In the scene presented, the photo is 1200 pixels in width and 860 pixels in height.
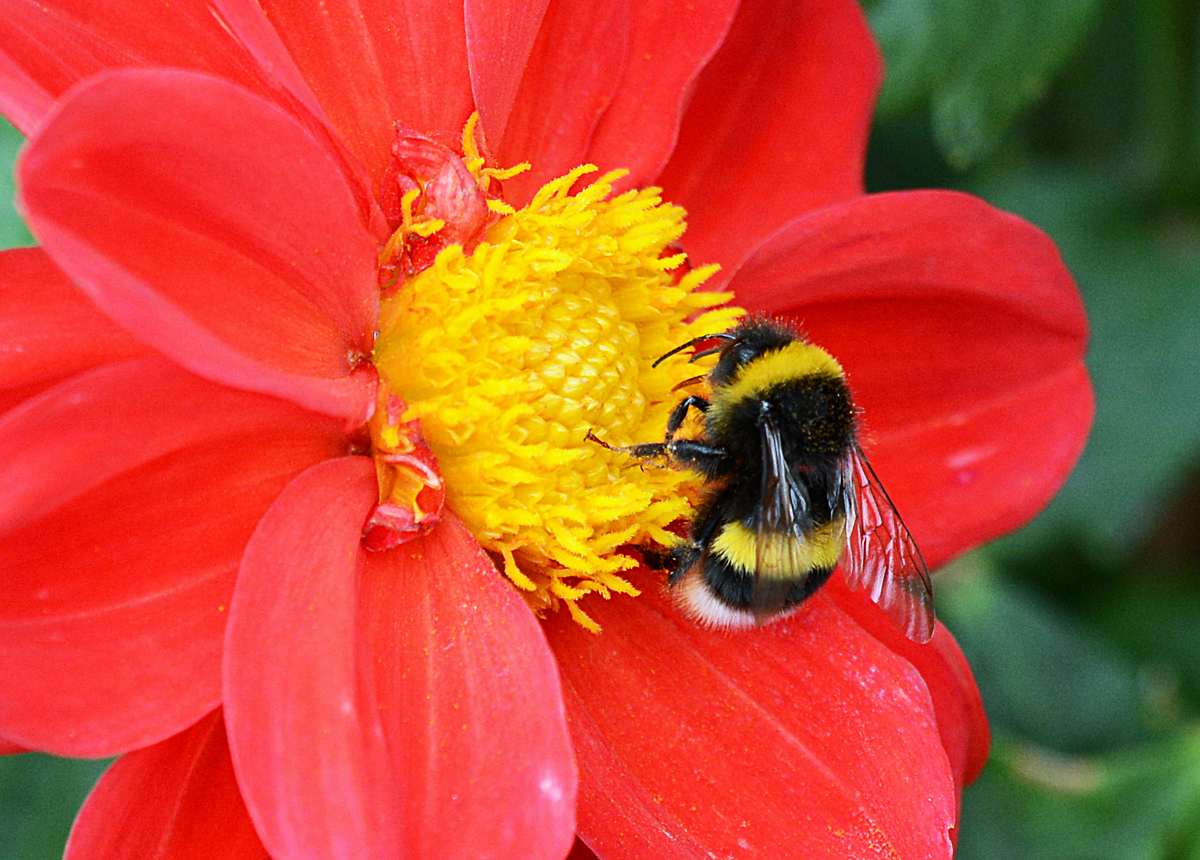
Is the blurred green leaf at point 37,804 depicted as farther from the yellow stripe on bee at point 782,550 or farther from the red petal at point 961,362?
the red petal at point 961,362

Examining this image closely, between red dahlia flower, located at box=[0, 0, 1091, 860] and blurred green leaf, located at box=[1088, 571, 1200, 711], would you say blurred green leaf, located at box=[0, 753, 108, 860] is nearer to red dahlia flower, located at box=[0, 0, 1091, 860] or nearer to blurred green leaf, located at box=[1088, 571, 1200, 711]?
red dahlia flower, located at box=[0, 0, 1091, 860]

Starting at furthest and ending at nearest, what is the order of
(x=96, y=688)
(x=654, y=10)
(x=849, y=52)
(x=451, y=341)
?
(x=849, y=52) < (x=654, y=10) < (x=451, y=341) < (x=96, y=688)

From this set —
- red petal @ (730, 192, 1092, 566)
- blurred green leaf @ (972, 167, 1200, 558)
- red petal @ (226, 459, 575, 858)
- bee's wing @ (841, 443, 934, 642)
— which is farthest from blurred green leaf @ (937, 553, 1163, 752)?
red petal @ (226, 459, 575, 858)

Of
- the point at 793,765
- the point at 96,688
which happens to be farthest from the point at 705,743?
the point at 96,688

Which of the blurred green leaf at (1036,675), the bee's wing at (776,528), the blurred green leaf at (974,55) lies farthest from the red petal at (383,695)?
the blurred green leaf at (1036,675)

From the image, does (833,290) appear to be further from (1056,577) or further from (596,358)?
(1056,577)
